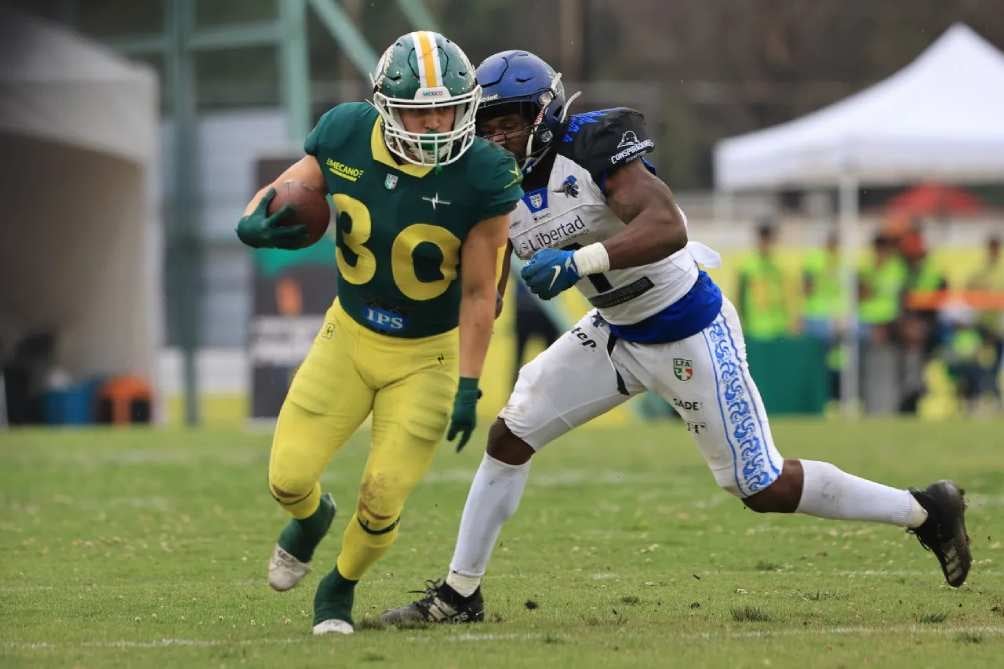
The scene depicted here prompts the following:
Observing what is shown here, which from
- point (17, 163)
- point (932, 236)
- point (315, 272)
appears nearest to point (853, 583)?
point (315, 272)

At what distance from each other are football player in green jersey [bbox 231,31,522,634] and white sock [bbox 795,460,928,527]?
1.17m

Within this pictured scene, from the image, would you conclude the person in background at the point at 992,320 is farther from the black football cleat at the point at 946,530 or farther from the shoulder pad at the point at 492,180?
the shoulder pad at the point at 492,180

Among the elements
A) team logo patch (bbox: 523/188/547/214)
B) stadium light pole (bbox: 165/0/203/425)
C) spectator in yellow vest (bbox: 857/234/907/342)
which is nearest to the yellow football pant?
team logo patch (bbox: 523/188/547/214)

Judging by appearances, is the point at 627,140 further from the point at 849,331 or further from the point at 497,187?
the point at 849,331

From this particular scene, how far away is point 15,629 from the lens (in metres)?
5.15

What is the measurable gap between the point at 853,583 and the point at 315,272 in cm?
937

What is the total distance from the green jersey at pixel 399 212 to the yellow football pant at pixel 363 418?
0.09 m

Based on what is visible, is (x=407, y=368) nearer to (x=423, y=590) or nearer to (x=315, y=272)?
(x=423, y=590)

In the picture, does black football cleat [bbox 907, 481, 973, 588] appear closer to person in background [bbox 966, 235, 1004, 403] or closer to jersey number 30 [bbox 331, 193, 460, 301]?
jersey number 30 [bbox 331, 193, 460, 301]

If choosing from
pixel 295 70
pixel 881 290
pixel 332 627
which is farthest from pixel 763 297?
pixel 332 627

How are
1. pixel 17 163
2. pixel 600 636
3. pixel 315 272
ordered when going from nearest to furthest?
1. pixel 600 636
2. pixel 315 272
3. pixel 17 163

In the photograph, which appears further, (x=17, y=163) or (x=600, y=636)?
(x=17, y=163)

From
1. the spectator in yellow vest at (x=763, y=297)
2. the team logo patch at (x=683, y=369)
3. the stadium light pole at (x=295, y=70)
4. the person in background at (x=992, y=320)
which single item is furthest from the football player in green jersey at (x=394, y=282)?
the person in background at (x=992, y=320)

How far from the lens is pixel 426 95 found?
16.2ft
